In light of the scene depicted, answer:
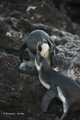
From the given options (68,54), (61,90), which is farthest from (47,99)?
(68,54)

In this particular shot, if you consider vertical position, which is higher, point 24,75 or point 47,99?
point 47,99

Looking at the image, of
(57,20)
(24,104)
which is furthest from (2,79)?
(57,20)

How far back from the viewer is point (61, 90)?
3.40 m

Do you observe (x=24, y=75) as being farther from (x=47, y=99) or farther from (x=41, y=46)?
(x=47, y=99)

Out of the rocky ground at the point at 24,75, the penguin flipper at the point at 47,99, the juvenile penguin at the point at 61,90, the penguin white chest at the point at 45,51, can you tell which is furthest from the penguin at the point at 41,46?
the penguin flipper at the point at 47,99

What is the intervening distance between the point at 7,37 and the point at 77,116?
3.66 metres

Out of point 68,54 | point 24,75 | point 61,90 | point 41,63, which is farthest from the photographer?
point 68,54

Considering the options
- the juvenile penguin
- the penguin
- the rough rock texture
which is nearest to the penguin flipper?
the juvenile penguin

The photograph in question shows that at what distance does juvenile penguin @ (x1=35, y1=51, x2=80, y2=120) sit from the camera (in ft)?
10.8

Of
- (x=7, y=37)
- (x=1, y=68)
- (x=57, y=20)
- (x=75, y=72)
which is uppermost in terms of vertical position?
(x=1, y=68)

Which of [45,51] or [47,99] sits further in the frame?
[45,51]

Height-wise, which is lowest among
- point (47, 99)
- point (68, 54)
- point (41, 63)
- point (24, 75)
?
point (68, 54)

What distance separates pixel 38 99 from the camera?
375 centimetres

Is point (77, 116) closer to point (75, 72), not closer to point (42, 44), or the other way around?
point (75, 72)
